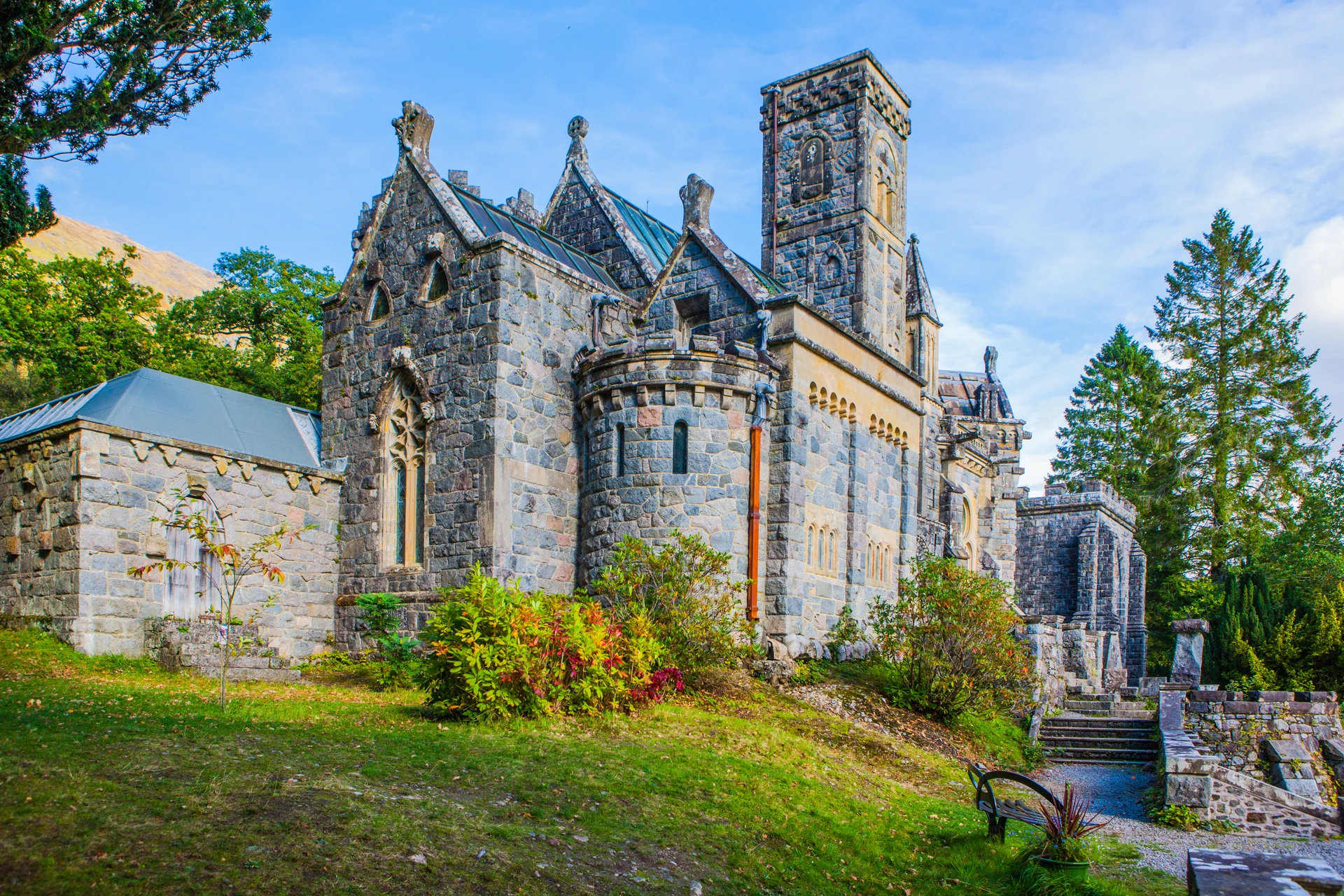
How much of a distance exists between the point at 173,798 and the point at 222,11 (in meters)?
12.0

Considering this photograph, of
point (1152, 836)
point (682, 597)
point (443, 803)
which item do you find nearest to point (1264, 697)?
point (1152, 836)

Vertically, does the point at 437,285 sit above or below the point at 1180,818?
above

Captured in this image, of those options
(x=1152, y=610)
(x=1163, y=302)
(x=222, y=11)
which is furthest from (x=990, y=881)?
(x=1163, y=302)

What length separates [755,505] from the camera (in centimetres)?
1770

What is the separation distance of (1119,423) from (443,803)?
144 ft

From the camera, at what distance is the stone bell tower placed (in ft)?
81.0

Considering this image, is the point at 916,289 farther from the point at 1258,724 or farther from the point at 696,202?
the point at 1258,724

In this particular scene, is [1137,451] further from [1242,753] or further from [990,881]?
[990,881]

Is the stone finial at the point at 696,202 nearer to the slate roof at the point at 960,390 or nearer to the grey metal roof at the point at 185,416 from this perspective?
the grey metal roof at the point at 185,416

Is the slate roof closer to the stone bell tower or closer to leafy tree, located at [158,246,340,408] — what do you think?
the stone bell tower

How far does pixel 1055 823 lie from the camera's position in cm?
869

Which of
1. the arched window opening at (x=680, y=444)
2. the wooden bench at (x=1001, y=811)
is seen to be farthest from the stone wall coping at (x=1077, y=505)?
the wooden bench at (x=1001, y=811)

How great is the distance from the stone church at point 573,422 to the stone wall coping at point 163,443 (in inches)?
3.4

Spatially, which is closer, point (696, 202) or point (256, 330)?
point (696, 202)
